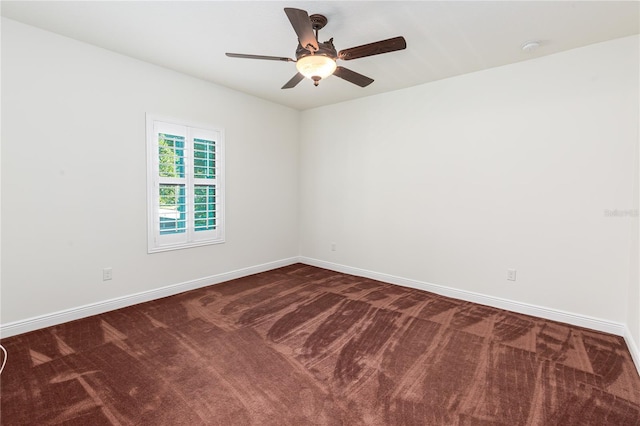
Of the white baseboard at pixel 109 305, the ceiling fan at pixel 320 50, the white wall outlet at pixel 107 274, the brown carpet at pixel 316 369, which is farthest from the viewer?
the white wall outlet at pixel 107 274

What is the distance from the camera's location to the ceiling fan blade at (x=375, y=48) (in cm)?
217

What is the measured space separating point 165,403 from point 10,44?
3210 mm

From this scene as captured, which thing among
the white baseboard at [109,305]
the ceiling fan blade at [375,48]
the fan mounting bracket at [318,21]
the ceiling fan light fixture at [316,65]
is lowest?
the white baseboard at [109,305]

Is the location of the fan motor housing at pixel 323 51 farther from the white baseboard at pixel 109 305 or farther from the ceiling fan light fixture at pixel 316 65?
the white baseboard at pixel 109 305

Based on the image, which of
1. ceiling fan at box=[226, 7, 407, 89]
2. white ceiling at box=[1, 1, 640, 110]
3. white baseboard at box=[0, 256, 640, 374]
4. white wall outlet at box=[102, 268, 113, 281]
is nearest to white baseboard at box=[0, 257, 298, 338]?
white baseboard at box=[0, 256, 640, 374]

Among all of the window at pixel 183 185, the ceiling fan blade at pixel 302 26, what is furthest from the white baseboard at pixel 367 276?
the ceiling fan blade at pixel 302 26

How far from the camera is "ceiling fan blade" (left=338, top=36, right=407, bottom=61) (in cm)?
217

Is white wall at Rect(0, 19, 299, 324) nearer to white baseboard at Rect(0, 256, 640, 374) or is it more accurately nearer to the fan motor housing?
white baseboard at Rect(0, 256, 640, 374)

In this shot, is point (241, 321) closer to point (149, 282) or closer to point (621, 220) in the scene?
point (149, 282)

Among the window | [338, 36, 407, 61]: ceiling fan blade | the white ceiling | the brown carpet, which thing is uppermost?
the white ceiling

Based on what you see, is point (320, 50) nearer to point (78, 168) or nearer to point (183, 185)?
point (183, 185)

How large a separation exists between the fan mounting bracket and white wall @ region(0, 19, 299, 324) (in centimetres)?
208

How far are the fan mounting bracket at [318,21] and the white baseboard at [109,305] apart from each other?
131 inches

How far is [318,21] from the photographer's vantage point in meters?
2.46
